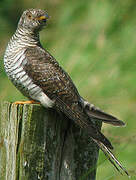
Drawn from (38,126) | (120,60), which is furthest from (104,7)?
(38,126)

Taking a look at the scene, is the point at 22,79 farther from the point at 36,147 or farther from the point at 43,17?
the point at 36,147

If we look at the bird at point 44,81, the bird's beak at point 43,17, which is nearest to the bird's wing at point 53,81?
the bird at point 44,81

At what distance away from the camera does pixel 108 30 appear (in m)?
6.40

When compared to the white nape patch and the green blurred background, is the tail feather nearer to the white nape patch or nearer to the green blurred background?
the white nape patch

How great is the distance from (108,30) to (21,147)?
14.7 ft

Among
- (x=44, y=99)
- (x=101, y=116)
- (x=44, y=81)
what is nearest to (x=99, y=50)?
(x=44, y=81)

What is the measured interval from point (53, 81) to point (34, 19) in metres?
0.69

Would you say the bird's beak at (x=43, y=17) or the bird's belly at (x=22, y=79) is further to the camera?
the bird's beak at (x=43, y=17)

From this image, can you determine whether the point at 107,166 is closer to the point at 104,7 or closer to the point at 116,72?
the point at 116,72

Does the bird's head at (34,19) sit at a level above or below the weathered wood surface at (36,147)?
above

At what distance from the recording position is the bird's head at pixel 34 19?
11.5 feet

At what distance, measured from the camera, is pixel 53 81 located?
10.1ft

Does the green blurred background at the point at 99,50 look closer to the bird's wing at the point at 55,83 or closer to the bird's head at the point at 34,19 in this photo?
the bird's head at the point at 34,19

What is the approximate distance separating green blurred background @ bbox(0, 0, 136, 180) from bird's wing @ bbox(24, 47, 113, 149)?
1.65 m
